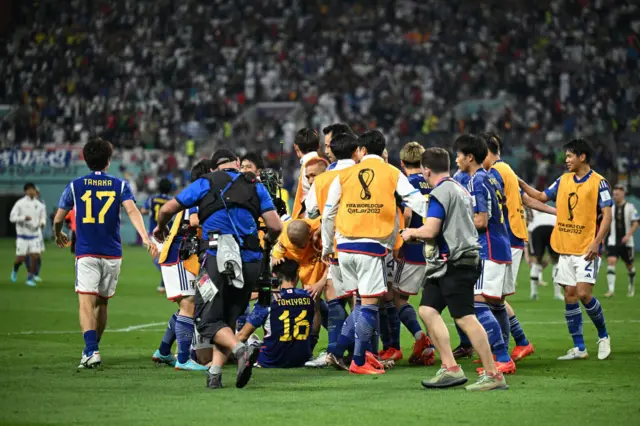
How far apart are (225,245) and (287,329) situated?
1994mm

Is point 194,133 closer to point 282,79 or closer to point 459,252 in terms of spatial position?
point 282,79

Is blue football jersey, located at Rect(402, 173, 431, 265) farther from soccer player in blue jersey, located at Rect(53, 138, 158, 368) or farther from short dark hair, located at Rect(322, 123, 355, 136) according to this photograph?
soccer player in blue jersey, located at Rect(53, 138, 158, 368)

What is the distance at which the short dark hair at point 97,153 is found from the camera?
10.9m

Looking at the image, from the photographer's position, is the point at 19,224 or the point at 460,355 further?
the point at 19,224

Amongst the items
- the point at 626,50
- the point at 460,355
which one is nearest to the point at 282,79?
the point at 626,50

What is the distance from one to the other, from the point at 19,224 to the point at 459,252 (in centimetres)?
1699

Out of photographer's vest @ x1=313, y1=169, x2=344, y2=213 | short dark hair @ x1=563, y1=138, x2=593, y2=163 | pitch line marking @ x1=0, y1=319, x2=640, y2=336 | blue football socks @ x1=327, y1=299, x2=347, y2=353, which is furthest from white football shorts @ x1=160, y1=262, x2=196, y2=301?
short dark hair @ x1=563, y1=138, x2=593, y2=163

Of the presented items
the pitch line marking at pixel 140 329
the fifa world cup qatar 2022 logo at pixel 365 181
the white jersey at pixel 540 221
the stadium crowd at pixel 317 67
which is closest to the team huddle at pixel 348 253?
the fifa world cup qatar 2022 logo at pixel 365 181

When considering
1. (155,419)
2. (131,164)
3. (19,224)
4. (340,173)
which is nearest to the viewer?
(155,419)

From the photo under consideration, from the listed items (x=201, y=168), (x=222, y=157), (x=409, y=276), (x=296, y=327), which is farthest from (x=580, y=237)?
(x=222, y=157)

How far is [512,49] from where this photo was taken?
4375 cm

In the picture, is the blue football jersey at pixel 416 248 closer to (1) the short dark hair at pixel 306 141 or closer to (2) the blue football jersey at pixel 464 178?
(2) the blue football jersey at pixel 464 178

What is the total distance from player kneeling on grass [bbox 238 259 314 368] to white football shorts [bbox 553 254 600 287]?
9.48ft

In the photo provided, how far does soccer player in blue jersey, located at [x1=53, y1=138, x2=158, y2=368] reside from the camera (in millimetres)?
10789
